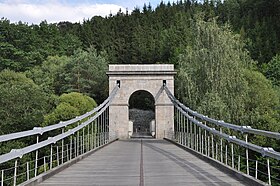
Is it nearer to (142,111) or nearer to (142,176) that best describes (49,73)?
(142,111)

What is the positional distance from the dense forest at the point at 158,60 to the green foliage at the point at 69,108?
67 millimetres

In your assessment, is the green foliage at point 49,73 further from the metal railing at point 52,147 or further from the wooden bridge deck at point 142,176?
the wooden bridge deck at point 142,176

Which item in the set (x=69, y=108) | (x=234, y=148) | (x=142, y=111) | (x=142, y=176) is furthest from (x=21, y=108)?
(x=142, y=176)

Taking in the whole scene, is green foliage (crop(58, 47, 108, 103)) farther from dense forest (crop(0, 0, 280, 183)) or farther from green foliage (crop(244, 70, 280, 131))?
green foliage (crop(244, 70, 280, 131))

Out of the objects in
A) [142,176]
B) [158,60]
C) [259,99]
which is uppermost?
[158,60]

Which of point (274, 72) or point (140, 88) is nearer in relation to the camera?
point (140, 88)

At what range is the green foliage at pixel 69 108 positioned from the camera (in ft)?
94.4

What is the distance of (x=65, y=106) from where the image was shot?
3008 cm

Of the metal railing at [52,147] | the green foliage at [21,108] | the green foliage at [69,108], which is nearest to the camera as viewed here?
the metal railing at [52,147]

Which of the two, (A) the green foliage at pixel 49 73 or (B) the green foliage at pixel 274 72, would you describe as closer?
(B) the green foliage at pixel 274 72

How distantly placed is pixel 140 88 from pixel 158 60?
26.6 metres

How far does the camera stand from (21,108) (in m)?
32.7

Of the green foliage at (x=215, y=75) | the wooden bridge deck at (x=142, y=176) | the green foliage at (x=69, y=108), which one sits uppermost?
the green foliage at (x=215, y=75)

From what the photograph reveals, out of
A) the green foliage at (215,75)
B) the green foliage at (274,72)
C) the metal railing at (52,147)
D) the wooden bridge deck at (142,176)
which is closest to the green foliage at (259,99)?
the green foliage at (215,75)
